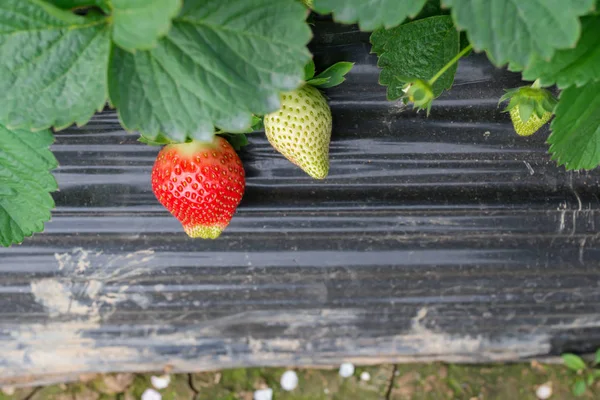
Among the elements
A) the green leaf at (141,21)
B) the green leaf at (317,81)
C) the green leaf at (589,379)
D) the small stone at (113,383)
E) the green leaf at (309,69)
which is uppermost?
the green leaf at (141,21)

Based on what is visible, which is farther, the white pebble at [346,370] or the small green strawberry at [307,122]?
the white pebble at [346,370]

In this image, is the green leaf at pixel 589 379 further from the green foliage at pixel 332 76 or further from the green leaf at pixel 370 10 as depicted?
the green leaf at pixel 370 10

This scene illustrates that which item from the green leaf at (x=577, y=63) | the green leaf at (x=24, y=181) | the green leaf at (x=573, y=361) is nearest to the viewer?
the green leaf at (x=577, y=63)

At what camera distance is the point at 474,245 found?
39.3 inches

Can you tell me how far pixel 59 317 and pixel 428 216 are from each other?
2.76ft

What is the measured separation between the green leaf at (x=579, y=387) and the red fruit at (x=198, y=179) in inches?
43.3

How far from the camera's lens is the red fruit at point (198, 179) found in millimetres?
735

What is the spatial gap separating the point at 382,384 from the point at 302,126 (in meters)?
0.89

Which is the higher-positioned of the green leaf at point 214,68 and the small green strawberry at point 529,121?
the green leaf at point 214,68

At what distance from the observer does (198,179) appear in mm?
737

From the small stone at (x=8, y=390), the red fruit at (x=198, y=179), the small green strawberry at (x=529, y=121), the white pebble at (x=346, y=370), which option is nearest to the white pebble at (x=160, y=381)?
the small stone at (x=8, y=390)

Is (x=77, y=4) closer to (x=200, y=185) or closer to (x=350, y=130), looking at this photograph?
(x=200, y=185)

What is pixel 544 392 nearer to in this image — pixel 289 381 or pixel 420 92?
pixel 289 381

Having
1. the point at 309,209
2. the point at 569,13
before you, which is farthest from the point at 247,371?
the point at 569,13
